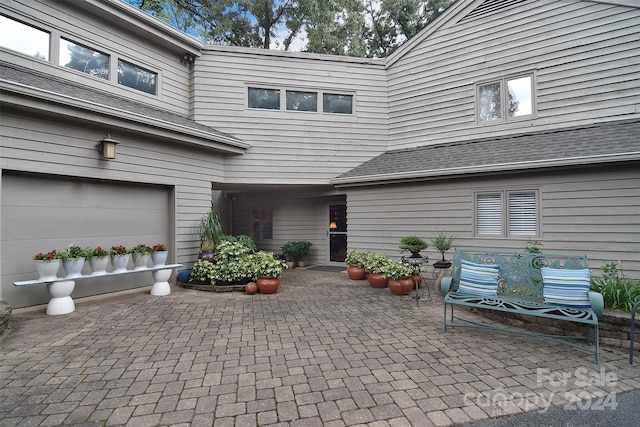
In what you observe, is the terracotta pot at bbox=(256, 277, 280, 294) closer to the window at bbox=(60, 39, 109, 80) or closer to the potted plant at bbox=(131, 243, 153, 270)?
the potted plant at bbox=(131, 243, 153, 270)

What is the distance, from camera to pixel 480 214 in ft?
22.6

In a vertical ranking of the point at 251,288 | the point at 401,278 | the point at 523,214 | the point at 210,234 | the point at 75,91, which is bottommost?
the point at 251,288

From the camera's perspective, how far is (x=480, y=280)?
398 centimetres

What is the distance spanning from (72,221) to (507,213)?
27.2ft

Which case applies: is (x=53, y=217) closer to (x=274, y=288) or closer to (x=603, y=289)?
(x=274, y=288)

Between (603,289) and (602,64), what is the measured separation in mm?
5464

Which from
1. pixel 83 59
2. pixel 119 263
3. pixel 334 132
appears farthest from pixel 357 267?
pixel 83 59

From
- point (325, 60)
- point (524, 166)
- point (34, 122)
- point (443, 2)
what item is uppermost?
point (443, 2)

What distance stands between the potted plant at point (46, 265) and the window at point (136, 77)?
4.19 metres

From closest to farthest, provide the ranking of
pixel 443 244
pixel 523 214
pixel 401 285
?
pixel 401 285 → pixel 523 214 → pixel 443 244

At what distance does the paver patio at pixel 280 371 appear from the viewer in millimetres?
2287

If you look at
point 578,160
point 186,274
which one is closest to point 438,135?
point 578,160

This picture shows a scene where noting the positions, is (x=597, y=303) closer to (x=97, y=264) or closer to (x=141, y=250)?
(x=141, y=250)

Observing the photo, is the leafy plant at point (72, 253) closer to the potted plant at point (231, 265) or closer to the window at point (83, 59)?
the potted plant at point (231, 265)
